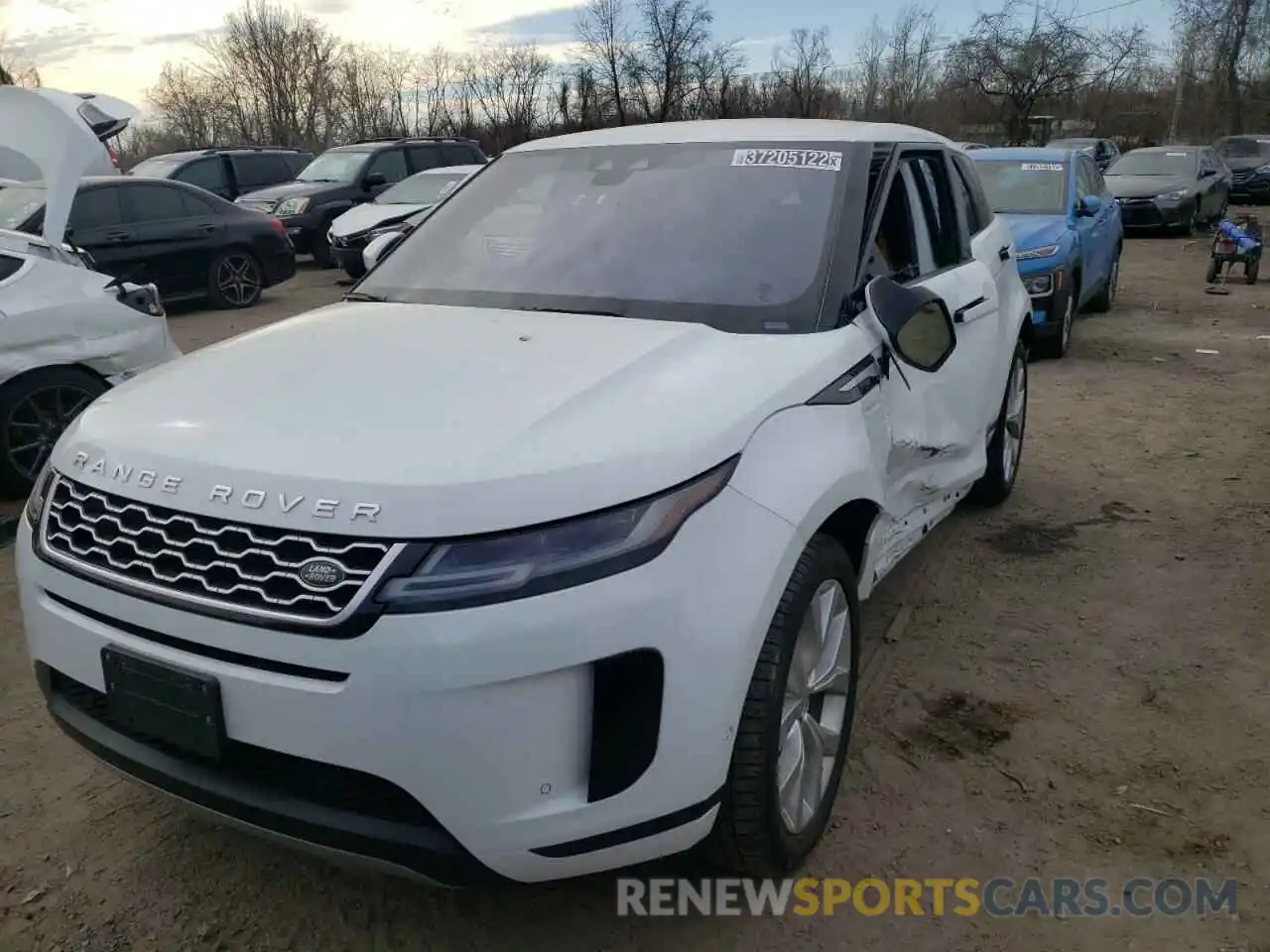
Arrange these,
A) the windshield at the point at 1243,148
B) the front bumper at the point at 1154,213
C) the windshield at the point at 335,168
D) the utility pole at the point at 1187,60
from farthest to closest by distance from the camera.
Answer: the utility pole at the point at 1187,60, the windshield at the point at 1243,148, the front bumper at the point at 1154,213, the windshield at the point at 335,168

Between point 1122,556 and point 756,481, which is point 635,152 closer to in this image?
point 756,481

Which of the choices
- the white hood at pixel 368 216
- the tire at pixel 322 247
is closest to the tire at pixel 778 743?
the white hood at pixel 368 216

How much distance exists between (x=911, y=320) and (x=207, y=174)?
14.8m

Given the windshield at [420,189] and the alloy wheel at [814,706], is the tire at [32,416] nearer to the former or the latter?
the alloy wheel at [814,706]

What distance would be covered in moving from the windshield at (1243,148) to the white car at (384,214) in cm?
2159

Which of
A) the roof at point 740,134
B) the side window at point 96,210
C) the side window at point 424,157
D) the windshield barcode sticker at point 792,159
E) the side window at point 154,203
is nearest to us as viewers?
the windshield barcode sticker at point 792,159

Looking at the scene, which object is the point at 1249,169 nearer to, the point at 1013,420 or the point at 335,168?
the point at 335,168

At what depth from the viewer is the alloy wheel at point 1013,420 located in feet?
16.3

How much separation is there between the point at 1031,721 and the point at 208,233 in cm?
1085

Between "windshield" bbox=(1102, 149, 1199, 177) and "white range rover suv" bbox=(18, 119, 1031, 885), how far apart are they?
62.2 feet

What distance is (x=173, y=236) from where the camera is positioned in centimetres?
1136

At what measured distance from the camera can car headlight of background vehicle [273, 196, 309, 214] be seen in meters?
14.8

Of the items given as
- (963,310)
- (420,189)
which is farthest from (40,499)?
(420,189)

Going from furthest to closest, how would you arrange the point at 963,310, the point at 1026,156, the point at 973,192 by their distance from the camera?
the point at 1026,156
the point at 973,192
the point at 963,310
